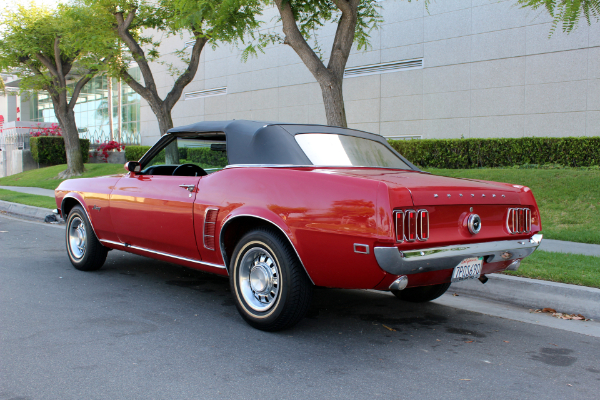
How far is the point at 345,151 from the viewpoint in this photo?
4.64 metres

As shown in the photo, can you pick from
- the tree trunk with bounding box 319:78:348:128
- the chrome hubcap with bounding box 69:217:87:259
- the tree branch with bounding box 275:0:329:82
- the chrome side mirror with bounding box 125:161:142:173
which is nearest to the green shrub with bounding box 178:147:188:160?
the chrome side mirror with bounding box 125:161:142:173

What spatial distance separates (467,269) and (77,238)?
455cm

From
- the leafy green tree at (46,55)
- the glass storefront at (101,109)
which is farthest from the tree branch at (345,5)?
the glass storefront at (101,109)

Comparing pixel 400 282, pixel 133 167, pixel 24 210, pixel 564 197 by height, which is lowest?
pixel 24 210

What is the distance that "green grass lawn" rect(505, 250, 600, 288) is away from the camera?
525 centimetres

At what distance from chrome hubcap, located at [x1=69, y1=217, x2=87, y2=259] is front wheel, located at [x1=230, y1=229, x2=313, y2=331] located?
9.06 feet

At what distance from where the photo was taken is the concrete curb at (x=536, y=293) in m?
4.80

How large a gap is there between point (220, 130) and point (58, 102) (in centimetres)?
2031

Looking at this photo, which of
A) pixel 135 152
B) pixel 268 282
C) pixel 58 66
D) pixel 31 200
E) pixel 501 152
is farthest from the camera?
pixel 135 152

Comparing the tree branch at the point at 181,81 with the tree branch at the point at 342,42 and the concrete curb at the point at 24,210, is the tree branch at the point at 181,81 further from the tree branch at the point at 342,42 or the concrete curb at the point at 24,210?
the tree branch at the point at 342,42

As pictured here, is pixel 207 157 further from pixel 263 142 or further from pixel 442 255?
pixel 442 255

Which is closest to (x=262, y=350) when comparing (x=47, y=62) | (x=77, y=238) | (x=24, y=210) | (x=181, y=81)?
(x=77, y=238)

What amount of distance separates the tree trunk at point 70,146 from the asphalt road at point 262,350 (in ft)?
57.7

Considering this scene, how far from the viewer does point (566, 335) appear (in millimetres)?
4227
